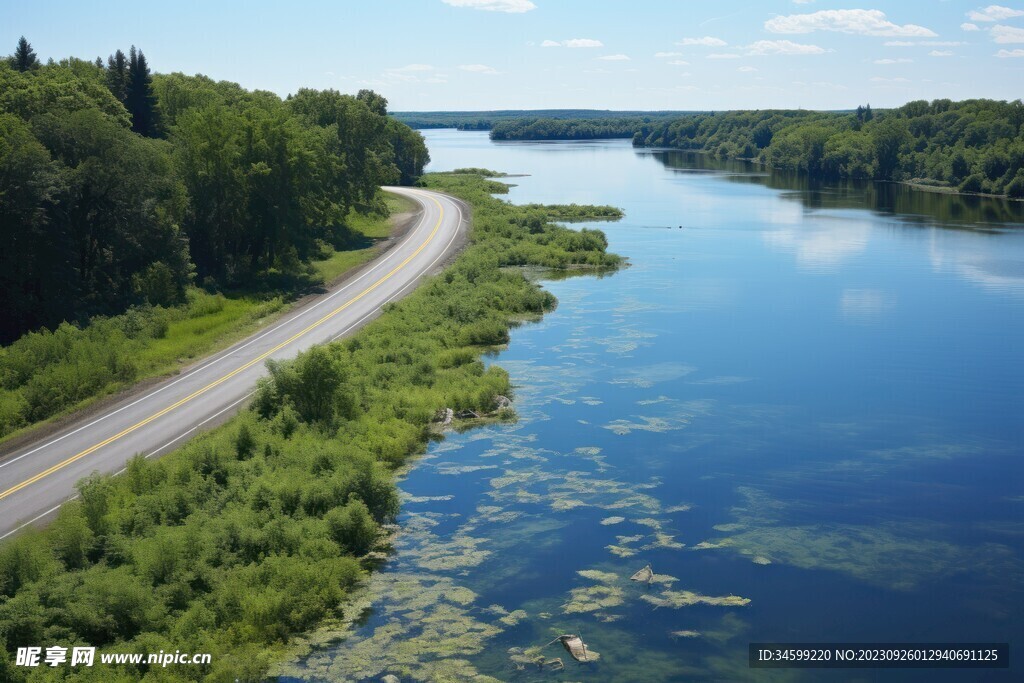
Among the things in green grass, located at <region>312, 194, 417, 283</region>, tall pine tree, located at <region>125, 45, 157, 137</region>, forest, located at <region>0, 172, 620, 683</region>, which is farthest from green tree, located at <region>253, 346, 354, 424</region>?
tall pine tree, located at <region>125, 45, 157, 137</region>

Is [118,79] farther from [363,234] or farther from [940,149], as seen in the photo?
[940,149]

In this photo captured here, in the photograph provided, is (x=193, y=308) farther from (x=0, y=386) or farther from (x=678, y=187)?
(x=678, y=187)

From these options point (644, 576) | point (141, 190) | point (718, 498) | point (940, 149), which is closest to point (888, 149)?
point (940, 149)

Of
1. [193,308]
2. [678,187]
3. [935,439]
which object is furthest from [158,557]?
[678,187]

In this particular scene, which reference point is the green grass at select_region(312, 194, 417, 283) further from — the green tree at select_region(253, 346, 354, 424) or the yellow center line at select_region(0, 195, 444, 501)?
the green tree at select_region(253, 346, 354, 424)

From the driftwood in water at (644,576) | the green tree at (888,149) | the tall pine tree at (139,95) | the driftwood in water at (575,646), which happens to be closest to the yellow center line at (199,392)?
the driftwood in water at (575,646)

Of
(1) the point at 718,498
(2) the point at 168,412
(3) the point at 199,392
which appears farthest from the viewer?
(3) the point at 199,392

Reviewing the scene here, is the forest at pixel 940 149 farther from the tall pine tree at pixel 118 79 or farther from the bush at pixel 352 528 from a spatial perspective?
the bush at pixel 352 528

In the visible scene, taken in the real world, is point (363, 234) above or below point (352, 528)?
above
